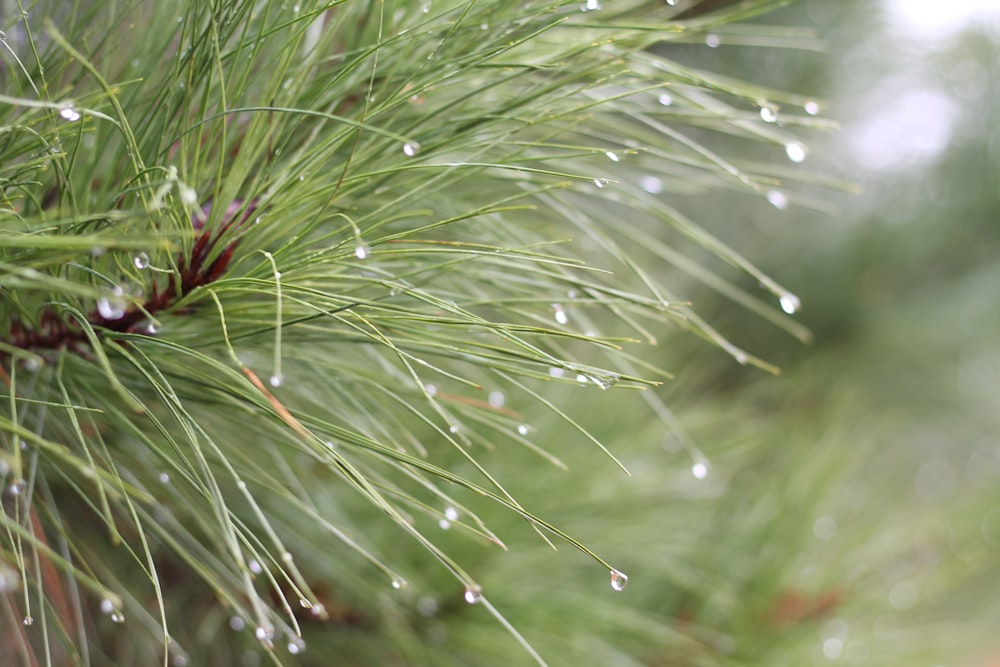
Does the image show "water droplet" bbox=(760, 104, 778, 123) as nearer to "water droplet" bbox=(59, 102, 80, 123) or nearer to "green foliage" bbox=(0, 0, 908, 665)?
"green foliage" bbox=(0, 0, 908, 665)

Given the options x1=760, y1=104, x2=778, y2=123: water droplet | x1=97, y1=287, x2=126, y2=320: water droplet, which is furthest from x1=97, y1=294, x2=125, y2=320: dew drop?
x1=760, y1=104, x2=778, y2=123: water droplet

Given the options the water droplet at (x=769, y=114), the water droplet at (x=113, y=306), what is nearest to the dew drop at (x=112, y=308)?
the water droplet at (x=113, y=306)

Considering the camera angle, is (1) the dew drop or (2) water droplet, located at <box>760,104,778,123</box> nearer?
(1) the dew drop

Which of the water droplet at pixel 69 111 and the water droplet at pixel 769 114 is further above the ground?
the water droplet at pixel 69 111

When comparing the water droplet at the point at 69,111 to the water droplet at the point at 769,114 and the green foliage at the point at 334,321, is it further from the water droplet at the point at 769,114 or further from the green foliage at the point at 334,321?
the water droplet at the point at 769,114

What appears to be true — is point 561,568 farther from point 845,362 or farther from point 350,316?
point 845,362

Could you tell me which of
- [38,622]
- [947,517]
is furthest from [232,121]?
[947,517]

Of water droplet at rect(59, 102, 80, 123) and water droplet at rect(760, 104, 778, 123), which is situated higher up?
water droplet at rect(59, 102, 80, 123)

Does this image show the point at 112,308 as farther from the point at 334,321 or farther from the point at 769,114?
the point at 769,114
